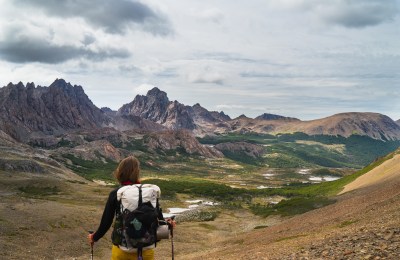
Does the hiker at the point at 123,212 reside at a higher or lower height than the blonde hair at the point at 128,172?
lower

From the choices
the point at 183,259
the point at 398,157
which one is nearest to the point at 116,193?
the point at 183,259

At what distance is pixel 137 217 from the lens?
1036 cm

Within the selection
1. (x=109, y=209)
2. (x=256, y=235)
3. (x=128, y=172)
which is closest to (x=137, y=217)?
(x=109, y=209)

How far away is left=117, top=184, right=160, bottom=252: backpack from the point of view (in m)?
10.3

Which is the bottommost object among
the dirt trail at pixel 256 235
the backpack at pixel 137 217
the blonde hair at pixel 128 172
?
the dirt trail at pixel 256 235

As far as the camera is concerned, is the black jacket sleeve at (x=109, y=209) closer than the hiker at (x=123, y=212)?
No

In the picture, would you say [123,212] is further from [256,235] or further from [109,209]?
[256,235]

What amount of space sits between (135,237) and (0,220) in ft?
178

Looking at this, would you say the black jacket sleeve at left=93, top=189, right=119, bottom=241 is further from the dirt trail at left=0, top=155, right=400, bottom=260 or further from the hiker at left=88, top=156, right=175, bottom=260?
the dirt trail at left=0, top=155, right=400, bottom=260

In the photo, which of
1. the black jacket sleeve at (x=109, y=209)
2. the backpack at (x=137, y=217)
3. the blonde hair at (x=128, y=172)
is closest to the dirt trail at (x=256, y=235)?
the backpack at (x=137, y=217)

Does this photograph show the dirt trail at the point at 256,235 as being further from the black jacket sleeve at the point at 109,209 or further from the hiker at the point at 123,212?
the black jacket sleeve at the point at 109,209

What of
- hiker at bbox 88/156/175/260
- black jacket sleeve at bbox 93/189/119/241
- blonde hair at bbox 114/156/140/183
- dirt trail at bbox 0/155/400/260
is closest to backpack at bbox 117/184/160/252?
hiker at bbox 88/156/175/260

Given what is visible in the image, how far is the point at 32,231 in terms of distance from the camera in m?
53.7

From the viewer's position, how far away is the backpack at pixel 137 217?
10344mm
